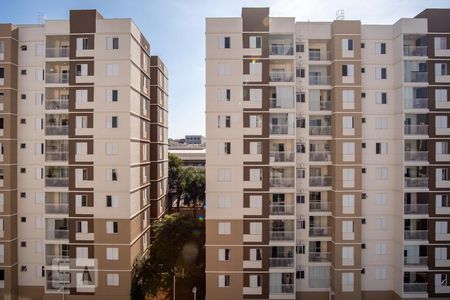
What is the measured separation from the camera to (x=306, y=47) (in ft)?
104

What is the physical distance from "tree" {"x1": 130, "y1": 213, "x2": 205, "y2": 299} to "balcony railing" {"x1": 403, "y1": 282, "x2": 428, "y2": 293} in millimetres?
19611

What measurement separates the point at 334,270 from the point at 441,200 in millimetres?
12466

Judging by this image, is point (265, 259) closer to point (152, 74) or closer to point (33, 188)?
point (33, 188)

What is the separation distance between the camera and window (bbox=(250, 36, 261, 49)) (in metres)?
30.5

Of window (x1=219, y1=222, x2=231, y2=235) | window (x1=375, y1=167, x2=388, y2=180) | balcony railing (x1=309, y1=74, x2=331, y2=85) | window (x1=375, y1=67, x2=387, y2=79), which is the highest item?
window (x1=375, y1=67, x2=387, y2=79)

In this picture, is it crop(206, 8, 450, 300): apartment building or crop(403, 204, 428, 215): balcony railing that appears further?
crop(403, 204, 428, 215): balcony railing

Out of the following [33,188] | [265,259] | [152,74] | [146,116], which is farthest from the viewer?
[152,74]

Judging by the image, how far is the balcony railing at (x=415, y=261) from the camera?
30.5 metres

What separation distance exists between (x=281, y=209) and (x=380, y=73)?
1678cm

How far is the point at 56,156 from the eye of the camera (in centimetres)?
3152

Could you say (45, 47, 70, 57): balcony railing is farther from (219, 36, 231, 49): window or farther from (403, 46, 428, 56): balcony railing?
(403, 46, 428, 56): balcony railing

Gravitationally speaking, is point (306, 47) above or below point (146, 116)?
above

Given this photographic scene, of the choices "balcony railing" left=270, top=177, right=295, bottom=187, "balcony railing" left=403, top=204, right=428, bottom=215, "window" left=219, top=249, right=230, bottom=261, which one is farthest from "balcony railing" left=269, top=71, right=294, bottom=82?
"window" left=219, top=249, right=230, bottom=261

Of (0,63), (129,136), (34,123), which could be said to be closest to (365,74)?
(129,136)
